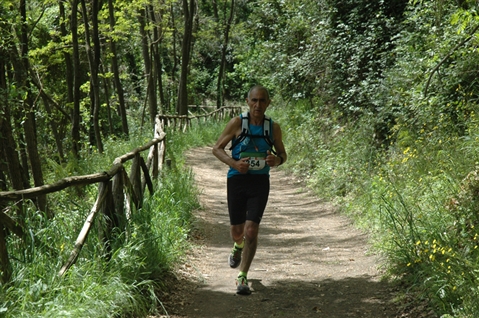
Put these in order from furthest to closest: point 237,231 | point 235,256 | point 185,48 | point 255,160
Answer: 1. point 185,48
2. point 235,256
3. point 237,231
4. point 255,160

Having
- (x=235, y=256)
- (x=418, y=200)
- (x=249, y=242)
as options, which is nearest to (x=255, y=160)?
(x=249, y=242)

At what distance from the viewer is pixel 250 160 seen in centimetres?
597

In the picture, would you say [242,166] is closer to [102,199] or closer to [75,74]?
[102,199]

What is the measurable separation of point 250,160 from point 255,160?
0.05 m

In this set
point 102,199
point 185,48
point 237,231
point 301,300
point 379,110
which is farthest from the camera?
point 185,48

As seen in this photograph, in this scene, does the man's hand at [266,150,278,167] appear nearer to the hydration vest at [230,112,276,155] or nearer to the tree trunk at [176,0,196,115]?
the hydration vest at [230,112,276,155]

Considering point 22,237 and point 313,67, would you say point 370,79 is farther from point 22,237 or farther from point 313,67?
point 22,237

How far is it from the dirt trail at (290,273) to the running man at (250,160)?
18.1 inches

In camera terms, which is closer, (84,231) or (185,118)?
(84,231)

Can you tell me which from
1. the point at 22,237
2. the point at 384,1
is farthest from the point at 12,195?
the point at 384,1

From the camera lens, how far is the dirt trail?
5793 millimetres

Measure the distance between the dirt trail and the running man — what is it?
18.1 inches

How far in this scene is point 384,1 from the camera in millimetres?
13195

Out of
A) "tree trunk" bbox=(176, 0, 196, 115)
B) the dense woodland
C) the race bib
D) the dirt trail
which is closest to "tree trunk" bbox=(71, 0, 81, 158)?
the dense woodland
